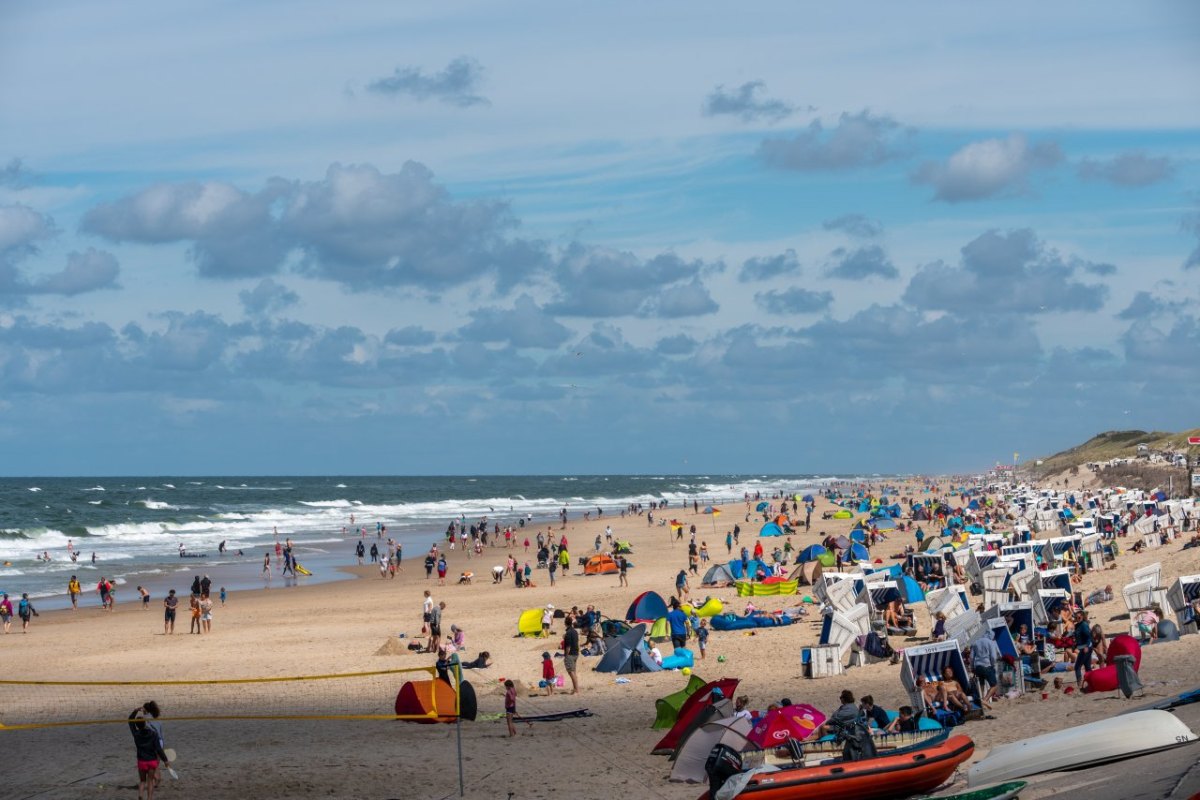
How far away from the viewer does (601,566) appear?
→ 1603 inches

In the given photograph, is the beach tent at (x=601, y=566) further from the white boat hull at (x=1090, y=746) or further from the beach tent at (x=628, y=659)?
the white boat hull at (x=1090, y=746)

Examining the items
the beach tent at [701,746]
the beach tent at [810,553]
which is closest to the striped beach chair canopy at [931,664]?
the beach tent at [701,746]

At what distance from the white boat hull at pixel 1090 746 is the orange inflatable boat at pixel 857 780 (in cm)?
48

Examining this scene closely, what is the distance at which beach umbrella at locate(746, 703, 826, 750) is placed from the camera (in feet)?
45.8

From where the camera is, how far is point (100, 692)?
20.9 m

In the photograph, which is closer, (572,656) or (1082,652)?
(1082,652)

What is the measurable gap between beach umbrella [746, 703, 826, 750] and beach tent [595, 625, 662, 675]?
6.95m

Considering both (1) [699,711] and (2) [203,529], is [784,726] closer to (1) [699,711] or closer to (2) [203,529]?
(1) [699,711]

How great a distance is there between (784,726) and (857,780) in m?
2.34

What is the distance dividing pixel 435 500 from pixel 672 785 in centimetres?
10677

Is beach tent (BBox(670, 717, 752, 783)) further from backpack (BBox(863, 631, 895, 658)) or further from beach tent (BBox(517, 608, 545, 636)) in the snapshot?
beach tent (BBox(517, 608, 545, 636))

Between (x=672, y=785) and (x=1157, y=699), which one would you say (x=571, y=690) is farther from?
(x=1157, y=699)

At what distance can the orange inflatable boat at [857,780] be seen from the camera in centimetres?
1175

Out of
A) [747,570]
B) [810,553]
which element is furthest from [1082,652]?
[810,553]
